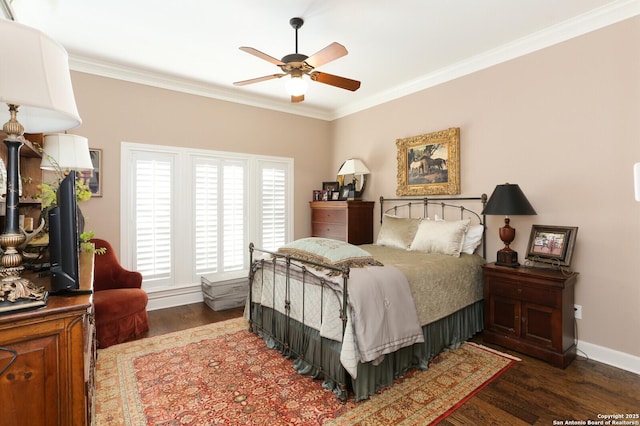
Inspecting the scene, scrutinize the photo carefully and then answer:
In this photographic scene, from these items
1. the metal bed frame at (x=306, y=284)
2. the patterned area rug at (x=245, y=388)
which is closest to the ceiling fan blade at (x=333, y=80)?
the metal bed frame at (x=306, y=284)

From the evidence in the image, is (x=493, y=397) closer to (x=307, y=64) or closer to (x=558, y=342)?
(x=558, y=342)

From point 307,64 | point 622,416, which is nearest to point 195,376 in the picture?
point 307,64

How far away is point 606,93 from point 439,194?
6.00 feet

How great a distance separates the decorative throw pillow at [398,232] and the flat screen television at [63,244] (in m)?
3.27

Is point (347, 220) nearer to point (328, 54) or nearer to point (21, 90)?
point (328, 54)

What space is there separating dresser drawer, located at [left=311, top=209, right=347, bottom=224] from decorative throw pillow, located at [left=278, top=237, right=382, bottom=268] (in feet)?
6.16

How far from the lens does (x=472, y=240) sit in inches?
141

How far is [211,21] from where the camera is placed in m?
2.92

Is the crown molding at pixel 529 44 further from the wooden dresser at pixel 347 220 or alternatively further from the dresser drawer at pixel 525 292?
the dresser drawer at pixel 525 292

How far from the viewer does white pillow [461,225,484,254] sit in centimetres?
357

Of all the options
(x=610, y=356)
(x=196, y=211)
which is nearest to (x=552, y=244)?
(x=610, y=356)

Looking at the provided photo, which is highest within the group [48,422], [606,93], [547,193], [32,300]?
[606,93]

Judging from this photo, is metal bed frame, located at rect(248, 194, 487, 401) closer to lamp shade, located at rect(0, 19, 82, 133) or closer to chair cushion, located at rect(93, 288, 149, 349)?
chair cushion, located at rect(93, 288, 149, 349)

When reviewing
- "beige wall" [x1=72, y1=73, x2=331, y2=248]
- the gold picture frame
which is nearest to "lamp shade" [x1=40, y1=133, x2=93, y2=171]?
"beige wall" [x1=72, y1=73, x2=331, y2=248]
